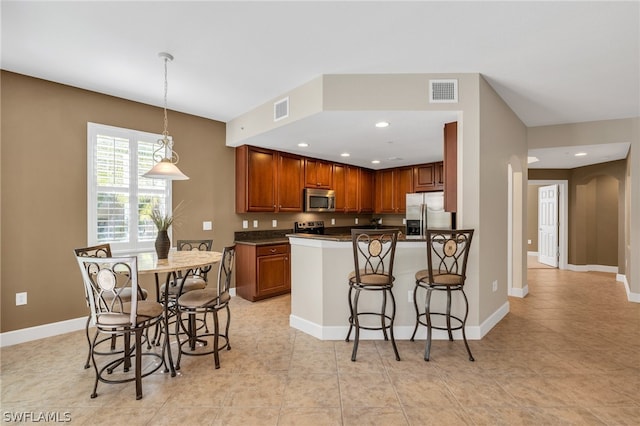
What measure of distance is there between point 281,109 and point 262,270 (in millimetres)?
2286

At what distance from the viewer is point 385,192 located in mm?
6770

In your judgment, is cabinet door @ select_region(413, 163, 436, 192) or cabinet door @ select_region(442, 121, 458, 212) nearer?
cabinet door @ select_region(442, 121, 458, 212)

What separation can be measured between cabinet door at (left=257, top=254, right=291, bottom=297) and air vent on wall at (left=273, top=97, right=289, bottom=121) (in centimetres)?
202

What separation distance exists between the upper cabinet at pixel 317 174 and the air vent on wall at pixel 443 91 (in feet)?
9.18

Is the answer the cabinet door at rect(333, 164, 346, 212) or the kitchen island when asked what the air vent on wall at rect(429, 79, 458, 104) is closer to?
the kitchen island

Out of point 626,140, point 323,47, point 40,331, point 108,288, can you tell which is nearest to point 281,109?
point 323,47

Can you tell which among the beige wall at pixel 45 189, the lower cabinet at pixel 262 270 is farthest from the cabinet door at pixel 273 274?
the beige wall at pixel 45 189

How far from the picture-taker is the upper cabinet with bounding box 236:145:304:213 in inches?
187

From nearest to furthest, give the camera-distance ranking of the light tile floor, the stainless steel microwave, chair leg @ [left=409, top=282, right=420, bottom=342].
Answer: the light tile floor
chair leg @ [left=409, top=282, right=420, bottom=342]
the stainless steel microwave

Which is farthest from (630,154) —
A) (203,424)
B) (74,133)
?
(74,133)

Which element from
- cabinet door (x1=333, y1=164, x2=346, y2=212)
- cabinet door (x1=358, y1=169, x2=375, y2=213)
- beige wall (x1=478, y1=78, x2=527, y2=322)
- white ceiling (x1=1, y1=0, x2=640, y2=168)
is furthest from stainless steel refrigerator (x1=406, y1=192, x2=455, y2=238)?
white ceiling (x1=1, y1=0, x2=640, y2=168)

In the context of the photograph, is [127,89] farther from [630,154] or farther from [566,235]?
[566,235]

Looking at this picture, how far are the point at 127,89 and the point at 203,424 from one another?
11.4 ft

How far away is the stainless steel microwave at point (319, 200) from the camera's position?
546cm
